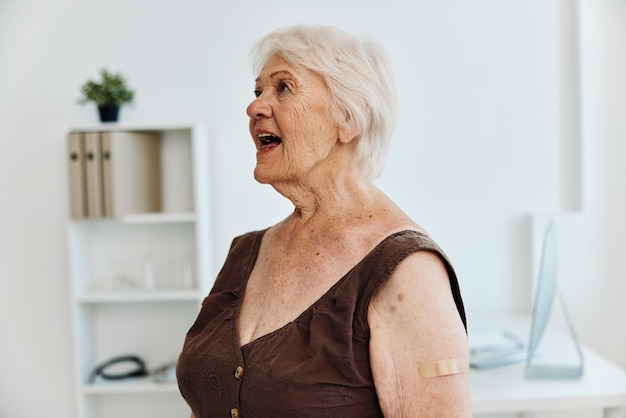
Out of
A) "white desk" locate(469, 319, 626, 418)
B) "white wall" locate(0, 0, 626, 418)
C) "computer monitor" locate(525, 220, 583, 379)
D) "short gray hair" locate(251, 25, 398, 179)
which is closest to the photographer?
"short gray hair" locate(251, 25, 398, 179)

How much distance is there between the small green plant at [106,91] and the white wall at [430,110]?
0.19m

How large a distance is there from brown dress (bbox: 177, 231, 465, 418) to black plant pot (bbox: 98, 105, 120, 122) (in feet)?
6.89

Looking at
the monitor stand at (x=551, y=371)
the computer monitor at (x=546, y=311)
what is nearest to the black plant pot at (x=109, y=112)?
the computer monitor at (x=546, y=311)

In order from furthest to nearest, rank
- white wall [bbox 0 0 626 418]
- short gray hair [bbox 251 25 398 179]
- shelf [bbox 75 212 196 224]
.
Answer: white wall [bbox 0 0 626 418] → shelf [bbox 75 212 196 224] → short gray hair [bbox 251 25 398 179]

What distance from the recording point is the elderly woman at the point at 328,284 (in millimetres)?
1126

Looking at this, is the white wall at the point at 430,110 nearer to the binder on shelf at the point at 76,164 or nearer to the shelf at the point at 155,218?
the shelf at the point at 155,218

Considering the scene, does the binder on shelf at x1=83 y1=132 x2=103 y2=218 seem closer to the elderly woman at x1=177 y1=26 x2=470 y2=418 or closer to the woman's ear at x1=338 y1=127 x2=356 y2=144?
the elderly woman at x1=177 y1=26 x2=470 y2=418

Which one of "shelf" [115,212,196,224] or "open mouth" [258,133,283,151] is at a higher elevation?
"open mouth" [258,133,283,151]

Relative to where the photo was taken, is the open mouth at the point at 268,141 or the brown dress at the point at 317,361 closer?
the brown dress at the point at 317,361

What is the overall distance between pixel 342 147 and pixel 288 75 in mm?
176

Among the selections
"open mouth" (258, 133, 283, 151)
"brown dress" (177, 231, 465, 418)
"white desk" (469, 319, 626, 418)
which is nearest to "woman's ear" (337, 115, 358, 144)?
"open mouth" (258, 133, 283, 151)

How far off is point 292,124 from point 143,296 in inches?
78.8

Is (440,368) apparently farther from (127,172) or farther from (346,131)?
(127,172)

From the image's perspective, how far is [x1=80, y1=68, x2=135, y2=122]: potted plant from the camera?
123 inches
